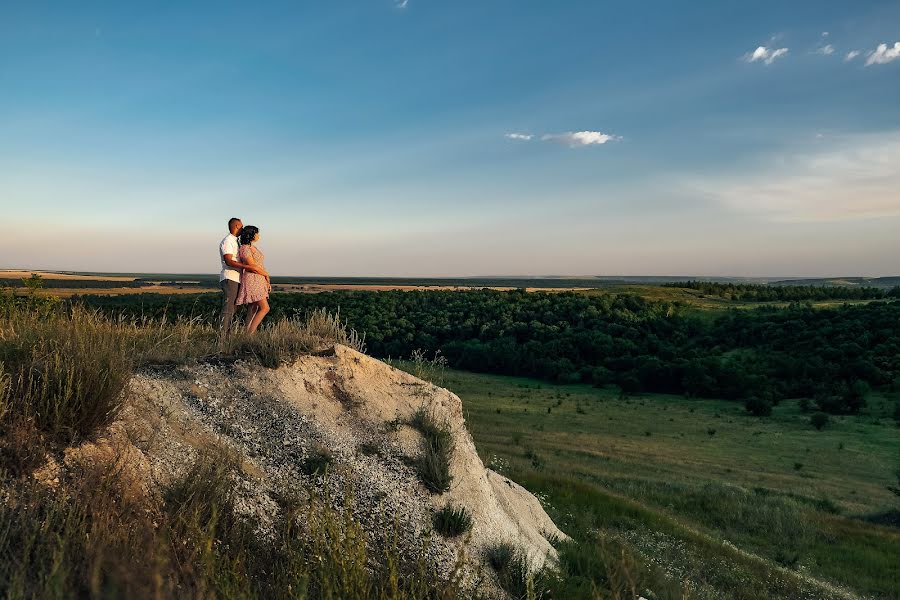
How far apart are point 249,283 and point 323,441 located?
13.1 ft

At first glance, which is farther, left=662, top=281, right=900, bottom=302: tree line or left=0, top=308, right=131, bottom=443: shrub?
left=662, top=281, right=900, bottom=302: tree line

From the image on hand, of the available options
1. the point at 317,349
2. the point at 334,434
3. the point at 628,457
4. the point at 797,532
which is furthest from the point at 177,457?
the point at 628,457

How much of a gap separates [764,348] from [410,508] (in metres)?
63.2

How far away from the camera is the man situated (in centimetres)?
897

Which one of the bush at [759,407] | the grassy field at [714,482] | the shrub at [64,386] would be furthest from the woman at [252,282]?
the bush at [759,407]

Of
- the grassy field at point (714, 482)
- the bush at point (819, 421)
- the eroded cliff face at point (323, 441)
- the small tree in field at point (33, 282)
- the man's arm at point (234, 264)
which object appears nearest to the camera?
the eroded cliff face at point (323, 441)

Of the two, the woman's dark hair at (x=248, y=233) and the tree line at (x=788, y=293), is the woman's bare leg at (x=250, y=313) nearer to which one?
the woman's dark hair at (x=248, y=233)

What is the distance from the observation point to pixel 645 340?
67.3 metres

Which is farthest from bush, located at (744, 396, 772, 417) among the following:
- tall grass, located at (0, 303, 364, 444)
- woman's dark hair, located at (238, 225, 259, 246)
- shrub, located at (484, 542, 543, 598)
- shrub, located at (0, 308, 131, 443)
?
shrub, located at (0, 308, 131, 443)

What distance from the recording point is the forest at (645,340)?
4941 centimetres

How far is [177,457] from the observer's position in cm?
508

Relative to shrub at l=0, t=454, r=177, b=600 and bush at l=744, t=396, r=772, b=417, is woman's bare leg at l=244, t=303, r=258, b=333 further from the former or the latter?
bush at l=744, t=396, r=772, b=417

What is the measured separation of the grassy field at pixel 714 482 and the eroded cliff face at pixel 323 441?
83.8 inches

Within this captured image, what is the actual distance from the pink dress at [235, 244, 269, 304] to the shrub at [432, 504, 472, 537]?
511 cm
